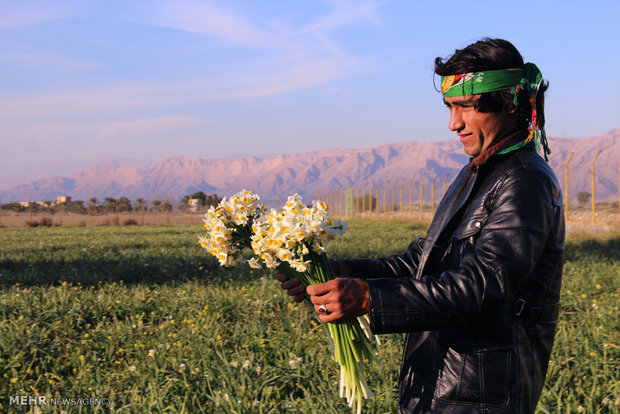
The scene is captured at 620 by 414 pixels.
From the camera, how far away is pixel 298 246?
1.81m

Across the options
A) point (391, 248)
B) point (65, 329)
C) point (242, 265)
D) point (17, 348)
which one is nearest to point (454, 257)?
point (17, 348)

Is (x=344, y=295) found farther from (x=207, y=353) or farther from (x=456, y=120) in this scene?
(x=207, y=353)

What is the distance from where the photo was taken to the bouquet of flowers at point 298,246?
1773 millimetres

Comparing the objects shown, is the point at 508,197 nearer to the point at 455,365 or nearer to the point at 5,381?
the point at 455,365

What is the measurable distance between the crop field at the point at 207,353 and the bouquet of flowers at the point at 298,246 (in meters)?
1.35

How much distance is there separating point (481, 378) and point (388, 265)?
2.15 ft

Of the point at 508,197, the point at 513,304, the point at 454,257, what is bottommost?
the point at 513,304

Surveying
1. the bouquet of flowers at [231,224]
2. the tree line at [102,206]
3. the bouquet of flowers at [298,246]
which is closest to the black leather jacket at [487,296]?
the bouquet of flowers at [298,246]

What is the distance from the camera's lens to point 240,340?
4.59 m

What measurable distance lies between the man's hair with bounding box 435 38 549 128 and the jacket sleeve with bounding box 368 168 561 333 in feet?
0.99

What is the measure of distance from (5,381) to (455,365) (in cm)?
360

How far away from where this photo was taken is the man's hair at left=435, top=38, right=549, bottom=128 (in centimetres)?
171

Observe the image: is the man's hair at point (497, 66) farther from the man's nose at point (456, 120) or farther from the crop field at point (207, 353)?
the crop field at point (207, 353)

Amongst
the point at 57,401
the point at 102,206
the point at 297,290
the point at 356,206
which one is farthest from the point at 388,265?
the point at 356,206
